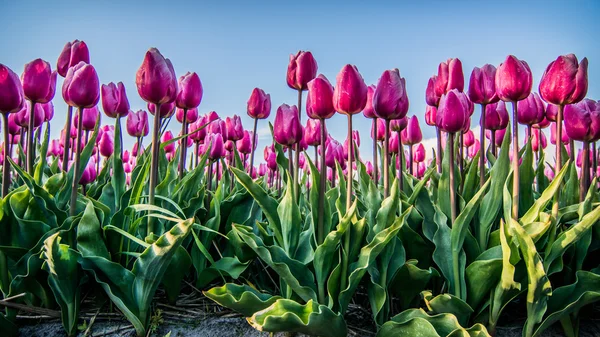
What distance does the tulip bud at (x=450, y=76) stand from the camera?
7.82ft

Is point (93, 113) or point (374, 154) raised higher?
point (93, 113)

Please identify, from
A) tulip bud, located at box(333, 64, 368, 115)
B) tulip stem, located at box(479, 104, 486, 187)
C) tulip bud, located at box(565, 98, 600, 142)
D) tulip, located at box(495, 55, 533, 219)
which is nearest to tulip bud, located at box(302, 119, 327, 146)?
tulip bud, located at box(333, 64, 368, 115)

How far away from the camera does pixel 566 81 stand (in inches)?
76.0

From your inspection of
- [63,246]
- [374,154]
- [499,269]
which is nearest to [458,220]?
[499,269]

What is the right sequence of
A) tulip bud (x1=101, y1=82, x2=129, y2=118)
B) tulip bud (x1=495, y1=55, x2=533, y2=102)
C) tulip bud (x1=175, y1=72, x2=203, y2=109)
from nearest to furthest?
1. tulip bud (x1=495, y1=55, x2=533, y2=102)
2. tulip bud (x1=175, y1=72, x2=203, y2=109)
3. tulip bud (x1=101, y1=82, x2=129, y2=118)

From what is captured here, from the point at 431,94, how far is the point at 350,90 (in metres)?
1.01

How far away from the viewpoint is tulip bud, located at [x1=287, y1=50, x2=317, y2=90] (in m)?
2.36

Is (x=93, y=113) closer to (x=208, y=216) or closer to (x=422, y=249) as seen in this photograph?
(x=208, y=216)

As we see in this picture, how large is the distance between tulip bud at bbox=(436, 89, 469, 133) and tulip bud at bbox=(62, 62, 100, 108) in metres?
1.59

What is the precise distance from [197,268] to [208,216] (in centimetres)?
33

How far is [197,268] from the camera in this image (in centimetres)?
225

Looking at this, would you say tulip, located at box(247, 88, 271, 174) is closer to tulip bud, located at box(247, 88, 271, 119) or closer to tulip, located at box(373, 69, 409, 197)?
tulip bud, located at box(247, 88, 271, 119)

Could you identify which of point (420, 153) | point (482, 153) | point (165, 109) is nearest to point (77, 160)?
point (165, 109)

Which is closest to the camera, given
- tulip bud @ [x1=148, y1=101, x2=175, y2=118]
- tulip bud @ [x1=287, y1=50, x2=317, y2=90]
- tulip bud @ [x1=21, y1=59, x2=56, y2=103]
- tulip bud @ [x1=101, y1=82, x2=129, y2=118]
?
tulip bud @ [x1=21, y1=59, x2=56, y2=103]
